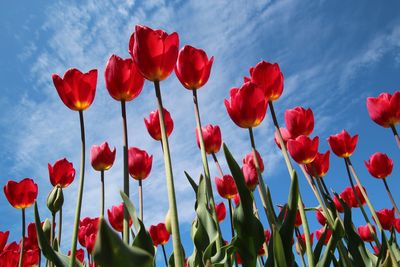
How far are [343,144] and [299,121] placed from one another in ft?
3.99

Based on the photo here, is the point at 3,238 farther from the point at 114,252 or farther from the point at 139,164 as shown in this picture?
the point at 114,252

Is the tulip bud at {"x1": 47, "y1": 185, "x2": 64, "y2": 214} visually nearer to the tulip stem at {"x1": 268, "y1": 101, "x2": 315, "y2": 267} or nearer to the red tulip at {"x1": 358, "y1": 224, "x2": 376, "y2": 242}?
the tulip stem at {"x1": 268, "y1": 101, "x2": 315, "y2": 267}

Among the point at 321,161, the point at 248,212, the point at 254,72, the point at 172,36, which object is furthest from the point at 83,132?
the point at 321,161

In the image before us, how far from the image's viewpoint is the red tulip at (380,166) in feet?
13.4

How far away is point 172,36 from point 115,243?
960 mm

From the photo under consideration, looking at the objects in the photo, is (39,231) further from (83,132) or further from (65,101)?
(65,101)

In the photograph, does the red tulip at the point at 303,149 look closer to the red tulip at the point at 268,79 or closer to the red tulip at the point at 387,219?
the red tulip at the point at 268,79

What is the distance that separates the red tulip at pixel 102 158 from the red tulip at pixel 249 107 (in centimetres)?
109

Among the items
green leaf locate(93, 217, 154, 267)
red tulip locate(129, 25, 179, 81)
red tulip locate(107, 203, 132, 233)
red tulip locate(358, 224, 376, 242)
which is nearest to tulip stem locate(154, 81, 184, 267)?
green leaf locate(93, 217, 154, 267)

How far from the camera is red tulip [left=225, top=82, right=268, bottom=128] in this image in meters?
1.97

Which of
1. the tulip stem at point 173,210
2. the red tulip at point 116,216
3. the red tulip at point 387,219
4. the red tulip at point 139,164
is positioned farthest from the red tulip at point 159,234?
the red tulip at point 387,219

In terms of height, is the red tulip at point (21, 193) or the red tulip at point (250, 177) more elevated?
the red tulip at point (21, 193)

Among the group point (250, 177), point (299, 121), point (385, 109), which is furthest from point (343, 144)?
point (250, 177)

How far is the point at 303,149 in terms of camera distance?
8.16 feet
